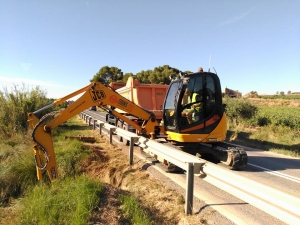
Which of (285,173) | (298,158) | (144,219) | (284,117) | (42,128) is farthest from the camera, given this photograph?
(284,117)

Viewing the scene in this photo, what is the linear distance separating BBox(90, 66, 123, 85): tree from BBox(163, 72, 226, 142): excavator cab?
51.5 m

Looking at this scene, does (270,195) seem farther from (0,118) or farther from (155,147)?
(0,118)

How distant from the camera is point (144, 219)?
3.53 m

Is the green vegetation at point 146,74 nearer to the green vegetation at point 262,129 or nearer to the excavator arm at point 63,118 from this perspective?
the green vegetation at point 262,129

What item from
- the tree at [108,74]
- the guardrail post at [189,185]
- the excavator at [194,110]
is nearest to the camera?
Result: the guardrail post at [189,185]

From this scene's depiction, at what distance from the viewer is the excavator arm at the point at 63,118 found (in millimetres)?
5527

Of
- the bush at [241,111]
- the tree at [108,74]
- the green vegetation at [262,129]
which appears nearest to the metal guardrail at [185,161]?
the green vegetation at [262,129]

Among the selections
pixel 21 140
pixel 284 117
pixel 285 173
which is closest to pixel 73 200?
pixel 285 173

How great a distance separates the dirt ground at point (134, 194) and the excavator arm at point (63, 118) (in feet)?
3.91

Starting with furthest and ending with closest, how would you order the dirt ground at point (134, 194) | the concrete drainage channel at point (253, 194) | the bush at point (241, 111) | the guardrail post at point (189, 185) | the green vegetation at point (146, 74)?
the green vegetation at point (146, 74) → the bush at point (241, 111) → the guardrail post at point (189, 185) → the dirt ground at point (134, 194) → the concrete drainage channel at point (253, 194)

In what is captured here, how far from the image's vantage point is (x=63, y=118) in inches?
244

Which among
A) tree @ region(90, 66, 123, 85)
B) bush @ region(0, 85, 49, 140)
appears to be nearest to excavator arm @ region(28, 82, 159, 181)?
bush @ region(0, 85, 49, 140)

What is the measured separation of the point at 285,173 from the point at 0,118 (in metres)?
12.3

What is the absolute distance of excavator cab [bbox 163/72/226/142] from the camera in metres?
6.85
